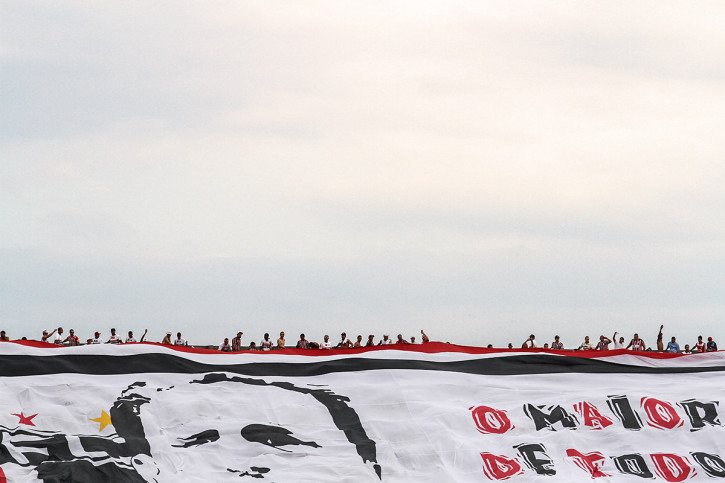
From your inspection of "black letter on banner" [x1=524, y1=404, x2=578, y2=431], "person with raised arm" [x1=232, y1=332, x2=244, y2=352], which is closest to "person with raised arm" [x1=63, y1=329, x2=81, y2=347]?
"person with raised arm" [x1=232, y1=332, x2=244, y2=352]

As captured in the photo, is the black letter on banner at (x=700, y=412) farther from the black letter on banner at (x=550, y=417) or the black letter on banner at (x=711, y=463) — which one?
the black letter on banner at (x=550, y=417)

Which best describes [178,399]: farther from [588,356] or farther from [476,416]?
[588,356]

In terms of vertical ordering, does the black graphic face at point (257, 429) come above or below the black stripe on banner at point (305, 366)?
below

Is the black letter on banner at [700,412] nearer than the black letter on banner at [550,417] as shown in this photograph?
No

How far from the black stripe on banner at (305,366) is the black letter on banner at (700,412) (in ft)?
4.52

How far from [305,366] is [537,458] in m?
4.75

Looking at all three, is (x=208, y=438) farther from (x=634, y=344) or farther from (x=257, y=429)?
(x=634, y=344)

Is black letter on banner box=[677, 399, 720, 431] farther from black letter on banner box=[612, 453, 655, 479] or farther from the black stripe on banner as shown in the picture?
black letter on banner box=[612, 453, 655, 479]

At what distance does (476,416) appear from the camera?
52.2 feet

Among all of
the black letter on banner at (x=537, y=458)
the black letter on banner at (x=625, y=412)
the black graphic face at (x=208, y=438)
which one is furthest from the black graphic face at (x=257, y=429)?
the black letter on banner at (x=625, y=412)

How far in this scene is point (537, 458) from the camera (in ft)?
48.8

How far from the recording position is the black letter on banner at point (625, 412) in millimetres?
15855

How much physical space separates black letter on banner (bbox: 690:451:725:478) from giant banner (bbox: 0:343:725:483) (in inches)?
1.1

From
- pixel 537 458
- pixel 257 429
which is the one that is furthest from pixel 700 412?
pixel 257 429
